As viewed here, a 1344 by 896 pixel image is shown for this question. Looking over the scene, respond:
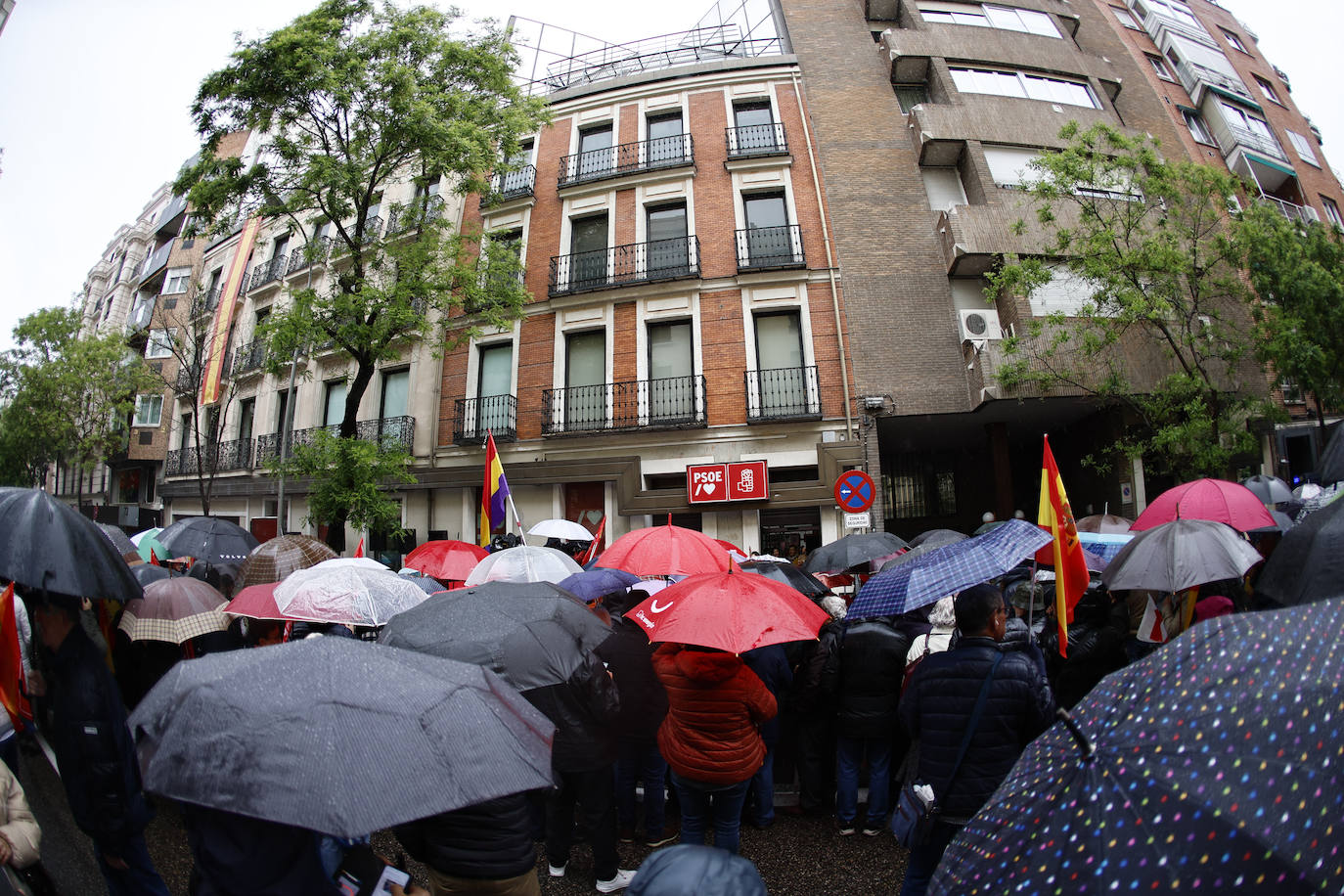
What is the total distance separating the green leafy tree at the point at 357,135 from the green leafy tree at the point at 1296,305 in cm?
1418

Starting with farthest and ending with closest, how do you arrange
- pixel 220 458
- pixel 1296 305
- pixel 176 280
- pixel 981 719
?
pixel 176 280 → pixel 220 458 → pixel 1296 305 → pixel 981 719

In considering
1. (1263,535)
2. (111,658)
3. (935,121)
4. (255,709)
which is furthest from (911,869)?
(935,121)

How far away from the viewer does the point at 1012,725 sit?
294cm

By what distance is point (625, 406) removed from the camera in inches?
607

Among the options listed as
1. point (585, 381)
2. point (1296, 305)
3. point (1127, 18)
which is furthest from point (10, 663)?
point (1127, 18)

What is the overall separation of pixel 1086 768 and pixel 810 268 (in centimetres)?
1513

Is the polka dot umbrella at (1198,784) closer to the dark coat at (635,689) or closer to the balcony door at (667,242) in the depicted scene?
the dark coat at (635,689)

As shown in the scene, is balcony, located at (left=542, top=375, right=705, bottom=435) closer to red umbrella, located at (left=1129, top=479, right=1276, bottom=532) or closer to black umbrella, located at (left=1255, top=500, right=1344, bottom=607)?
red umbrella, located at (left=1129, top=479, right=1276, bottom=532)

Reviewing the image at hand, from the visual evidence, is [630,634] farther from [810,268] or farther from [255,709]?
[810,268]

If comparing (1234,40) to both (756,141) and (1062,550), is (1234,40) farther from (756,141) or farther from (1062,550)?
(1062,550)

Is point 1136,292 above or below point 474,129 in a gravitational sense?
below

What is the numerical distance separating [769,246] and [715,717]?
543 inches

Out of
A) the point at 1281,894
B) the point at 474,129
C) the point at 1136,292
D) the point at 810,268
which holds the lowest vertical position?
the point at 1281,894

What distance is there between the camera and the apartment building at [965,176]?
14.6m
